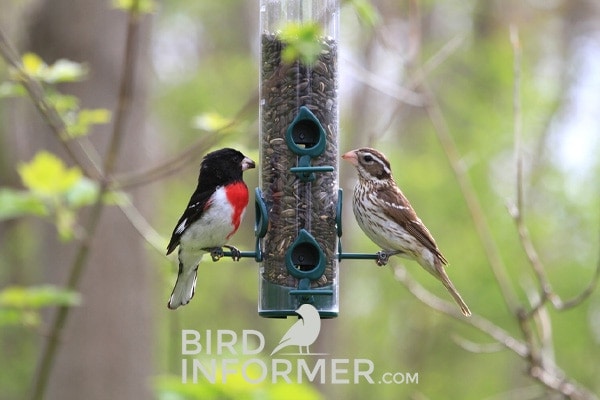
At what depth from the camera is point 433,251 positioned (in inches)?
319

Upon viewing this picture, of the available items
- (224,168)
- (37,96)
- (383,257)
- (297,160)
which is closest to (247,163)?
(224,168)

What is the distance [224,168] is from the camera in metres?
7.87

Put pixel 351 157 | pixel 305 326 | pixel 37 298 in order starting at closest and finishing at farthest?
pixel 305 326
pixel 37 298
pixel 351 157

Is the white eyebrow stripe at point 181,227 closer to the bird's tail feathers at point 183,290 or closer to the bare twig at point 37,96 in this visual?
the bird's tail feathers at point 183,290

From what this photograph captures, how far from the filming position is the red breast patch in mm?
7613

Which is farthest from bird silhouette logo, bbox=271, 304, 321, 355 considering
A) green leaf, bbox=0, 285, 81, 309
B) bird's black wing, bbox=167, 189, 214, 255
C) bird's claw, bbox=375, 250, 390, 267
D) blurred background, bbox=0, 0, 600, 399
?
green leaf, bbox=0, 285, 81, 309

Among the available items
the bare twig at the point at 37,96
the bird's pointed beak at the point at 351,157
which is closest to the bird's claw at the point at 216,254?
the bare twig at the point at 37,96

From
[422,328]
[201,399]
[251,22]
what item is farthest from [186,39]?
[201,399]

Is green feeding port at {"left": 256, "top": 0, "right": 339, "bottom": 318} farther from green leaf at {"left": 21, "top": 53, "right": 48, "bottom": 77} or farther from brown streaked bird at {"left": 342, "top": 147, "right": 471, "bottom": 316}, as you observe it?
green leaf at {"left": 21, "top": 53, "right": 48, "bottom": 77}

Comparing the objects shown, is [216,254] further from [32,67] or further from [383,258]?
[32,67]

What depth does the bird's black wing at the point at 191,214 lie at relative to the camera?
24.9 ft

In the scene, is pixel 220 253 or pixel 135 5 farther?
pixel 220 253

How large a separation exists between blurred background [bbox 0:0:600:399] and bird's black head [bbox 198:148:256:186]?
228 millimetres

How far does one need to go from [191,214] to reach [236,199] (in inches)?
13.2
